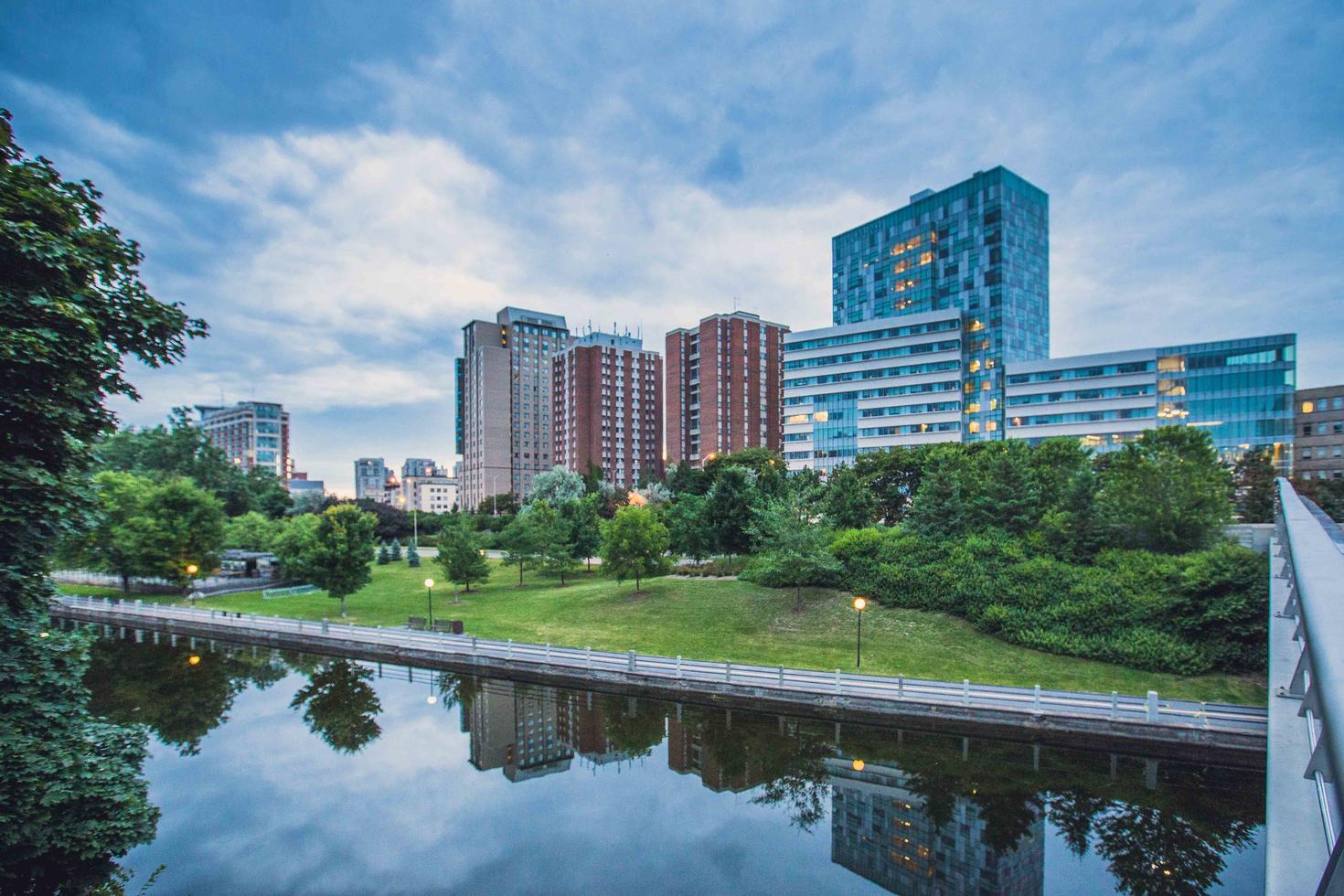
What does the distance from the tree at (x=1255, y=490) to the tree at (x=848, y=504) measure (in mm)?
28535

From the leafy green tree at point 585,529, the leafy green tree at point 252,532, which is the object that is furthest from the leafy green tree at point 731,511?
the leafy green tree at point 252,532

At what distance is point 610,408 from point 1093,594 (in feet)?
358

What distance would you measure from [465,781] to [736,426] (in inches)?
4009

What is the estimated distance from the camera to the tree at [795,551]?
2967cm

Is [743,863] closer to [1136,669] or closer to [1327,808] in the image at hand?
[1327,808]

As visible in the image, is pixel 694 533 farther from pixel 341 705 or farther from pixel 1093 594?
pixel 341 705

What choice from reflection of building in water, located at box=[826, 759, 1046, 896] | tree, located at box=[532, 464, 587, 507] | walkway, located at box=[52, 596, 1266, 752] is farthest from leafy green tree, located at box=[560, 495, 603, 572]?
reflection of building in water, located at box=[826, 759, 1046, 896]

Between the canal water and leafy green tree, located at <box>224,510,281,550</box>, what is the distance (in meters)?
41.2

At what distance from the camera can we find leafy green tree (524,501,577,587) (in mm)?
45969

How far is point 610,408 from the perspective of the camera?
A: 128 meters

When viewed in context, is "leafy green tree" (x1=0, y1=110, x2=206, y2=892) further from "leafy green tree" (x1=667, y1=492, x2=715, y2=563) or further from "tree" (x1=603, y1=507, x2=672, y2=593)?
"leafy green tree" (x1=667, y1=492, x2=715, y2=563)

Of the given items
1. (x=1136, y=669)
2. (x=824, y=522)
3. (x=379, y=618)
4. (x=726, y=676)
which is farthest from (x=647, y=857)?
(x=379, y=618)

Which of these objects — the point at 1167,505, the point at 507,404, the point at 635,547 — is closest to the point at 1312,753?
the point at 1167,505

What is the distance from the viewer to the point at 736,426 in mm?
115312
